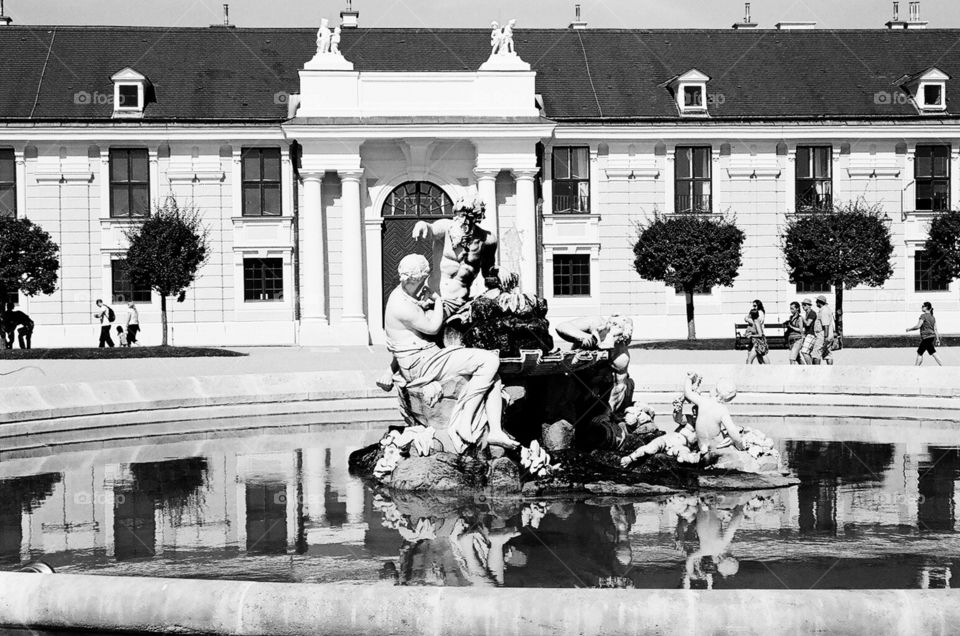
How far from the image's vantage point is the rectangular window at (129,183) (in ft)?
133

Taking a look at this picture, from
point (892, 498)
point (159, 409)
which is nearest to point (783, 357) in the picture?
point (159, 409)

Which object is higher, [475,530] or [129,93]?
[129,93]

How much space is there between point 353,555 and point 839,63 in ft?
132

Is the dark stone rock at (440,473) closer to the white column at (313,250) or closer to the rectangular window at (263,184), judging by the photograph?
the white column at (313,250)

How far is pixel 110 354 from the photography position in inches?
1212

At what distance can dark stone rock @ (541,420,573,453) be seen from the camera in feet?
40.5

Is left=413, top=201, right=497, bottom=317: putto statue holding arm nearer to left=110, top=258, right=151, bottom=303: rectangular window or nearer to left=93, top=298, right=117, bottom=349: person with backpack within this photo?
left=93, top=298, right=117, bottom=349: person with backpack

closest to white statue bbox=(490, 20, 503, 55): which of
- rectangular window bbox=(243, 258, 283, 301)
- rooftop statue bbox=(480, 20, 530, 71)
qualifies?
rooftop statue bbox=(480, 20, 530, 71)

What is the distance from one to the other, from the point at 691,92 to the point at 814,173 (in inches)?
198

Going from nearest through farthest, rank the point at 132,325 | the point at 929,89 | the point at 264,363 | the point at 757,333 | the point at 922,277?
the point at 757,333 → the point at 264,363 → the point at 132,325 → the point at 922,277 → the point at 929,89

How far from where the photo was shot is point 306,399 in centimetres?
1806

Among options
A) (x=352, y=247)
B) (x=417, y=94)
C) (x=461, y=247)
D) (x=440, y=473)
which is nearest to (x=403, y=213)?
(x=352, y=247)

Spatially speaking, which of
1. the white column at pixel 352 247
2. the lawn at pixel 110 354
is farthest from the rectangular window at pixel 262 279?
the lawn at pixel 110 354

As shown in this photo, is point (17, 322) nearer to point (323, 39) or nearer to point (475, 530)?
point (323, 39)
